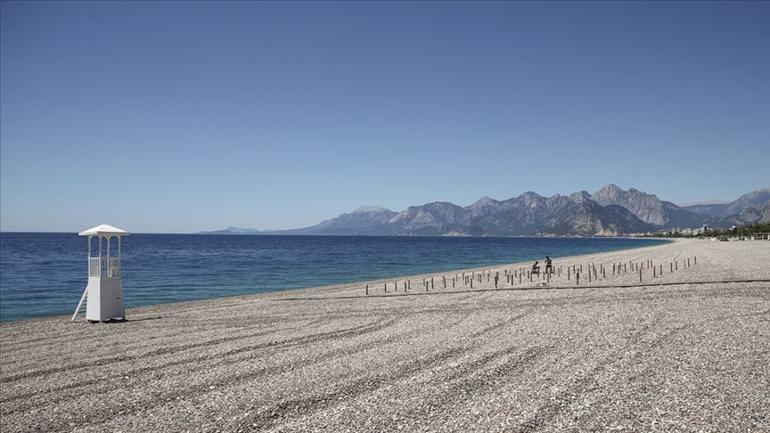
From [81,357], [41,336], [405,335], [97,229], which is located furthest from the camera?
[97,229]

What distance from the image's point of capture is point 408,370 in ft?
44.2

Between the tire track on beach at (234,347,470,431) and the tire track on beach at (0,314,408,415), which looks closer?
the tire track on beach at (234,347,470,431)

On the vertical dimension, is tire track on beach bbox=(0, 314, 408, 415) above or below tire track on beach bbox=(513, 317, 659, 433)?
below

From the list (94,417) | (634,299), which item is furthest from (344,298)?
(94,417)

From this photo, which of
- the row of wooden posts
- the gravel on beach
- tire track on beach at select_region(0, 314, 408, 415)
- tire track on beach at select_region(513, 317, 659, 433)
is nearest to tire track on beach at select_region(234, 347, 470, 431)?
the gravel on beach

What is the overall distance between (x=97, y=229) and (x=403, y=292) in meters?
18.9

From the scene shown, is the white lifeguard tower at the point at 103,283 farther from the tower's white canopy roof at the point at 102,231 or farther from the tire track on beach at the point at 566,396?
the tire track on beach at the point at 566,396

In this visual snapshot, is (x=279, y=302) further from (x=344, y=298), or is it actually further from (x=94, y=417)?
(x=94, y=417)

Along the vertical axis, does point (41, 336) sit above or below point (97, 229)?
below

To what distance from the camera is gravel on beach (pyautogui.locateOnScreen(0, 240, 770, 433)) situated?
10062 mm

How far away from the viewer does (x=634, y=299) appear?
1036 inches

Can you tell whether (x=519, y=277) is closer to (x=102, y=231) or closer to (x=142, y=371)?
(x=102, y=231)

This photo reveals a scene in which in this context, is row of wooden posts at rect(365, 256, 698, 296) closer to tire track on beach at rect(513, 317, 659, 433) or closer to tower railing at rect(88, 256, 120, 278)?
tower railing at rect(88, 256, 120, 278)

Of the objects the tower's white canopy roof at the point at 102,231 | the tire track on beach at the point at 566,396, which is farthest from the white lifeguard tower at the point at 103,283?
the tire track on beach at the point at 566,396
